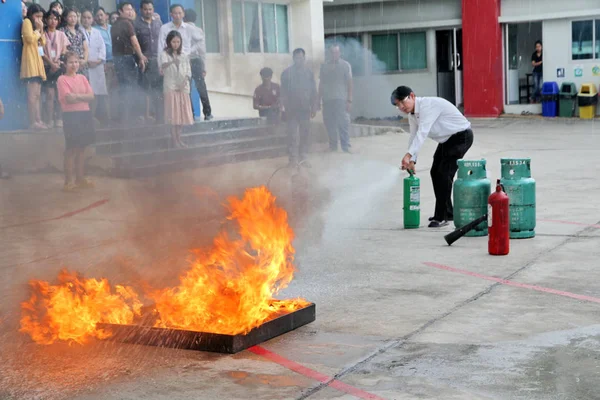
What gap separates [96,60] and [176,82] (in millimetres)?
404

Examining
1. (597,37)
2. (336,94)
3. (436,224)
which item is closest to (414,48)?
(597,37)

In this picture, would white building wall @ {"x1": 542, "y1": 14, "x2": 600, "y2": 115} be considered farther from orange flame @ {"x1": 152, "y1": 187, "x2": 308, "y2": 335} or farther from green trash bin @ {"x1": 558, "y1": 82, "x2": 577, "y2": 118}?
orange flame @ {"x1": 152, "y1": 187, "x2": 308, "y2": 335}

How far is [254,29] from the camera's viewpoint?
4.45 m

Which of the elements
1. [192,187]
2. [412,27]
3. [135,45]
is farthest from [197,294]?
[412,27]

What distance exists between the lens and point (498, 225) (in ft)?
23.6

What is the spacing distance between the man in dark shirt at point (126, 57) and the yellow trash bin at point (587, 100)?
69.8ft

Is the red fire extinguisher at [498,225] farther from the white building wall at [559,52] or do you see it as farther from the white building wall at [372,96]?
the white building wall at [559,52]

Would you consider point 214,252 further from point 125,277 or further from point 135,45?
point 135,45

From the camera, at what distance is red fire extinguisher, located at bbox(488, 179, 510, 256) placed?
7.20m

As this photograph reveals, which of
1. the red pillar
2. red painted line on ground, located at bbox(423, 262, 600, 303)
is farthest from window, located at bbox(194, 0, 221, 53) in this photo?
the red pillar

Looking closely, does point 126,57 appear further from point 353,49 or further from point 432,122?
point 432,122

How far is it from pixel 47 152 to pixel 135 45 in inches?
35.0

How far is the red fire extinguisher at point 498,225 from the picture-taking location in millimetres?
7199

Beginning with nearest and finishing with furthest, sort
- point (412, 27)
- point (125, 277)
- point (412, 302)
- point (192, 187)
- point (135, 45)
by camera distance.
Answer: point (135, 45) → point (192, 187) → point (412, 302) → point (125, 277) → point (412, 27)
